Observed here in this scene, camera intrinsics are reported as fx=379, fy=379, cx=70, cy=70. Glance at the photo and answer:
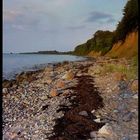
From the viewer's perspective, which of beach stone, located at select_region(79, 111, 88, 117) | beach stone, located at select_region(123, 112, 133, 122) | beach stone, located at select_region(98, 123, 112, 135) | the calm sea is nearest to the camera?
beach stone, located at select_region(98, 123, 112, 135)

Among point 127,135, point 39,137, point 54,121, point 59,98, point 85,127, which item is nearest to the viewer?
point 127,135

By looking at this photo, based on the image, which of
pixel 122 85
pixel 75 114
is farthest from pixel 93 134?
pixel 122 85

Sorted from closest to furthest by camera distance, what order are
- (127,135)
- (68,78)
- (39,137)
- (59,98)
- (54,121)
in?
(127,135)
(39,137)
(54,121)
(59,98)
(68,78)

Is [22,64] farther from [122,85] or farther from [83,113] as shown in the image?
[83,113]

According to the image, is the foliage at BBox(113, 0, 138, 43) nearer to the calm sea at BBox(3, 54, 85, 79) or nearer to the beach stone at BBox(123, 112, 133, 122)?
the calm sea at BBox(3, 54, 85, 79)

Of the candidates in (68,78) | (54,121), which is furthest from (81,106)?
(68,78)

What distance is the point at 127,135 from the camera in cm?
623

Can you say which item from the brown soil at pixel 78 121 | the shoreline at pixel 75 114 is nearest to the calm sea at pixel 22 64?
the shoreline at pixel 75 114

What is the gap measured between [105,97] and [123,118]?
285cm

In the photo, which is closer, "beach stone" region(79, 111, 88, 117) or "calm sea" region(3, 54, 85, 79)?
"beach stone" region(79, 111, 88, 117)

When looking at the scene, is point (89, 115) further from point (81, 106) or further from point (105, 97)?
point (105, 97)

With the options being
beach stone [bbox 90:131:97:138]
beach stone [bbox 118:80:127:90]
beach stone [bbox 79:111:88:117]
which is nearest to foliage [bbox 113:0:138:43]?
beach stone [bbox 118:80:127:90]

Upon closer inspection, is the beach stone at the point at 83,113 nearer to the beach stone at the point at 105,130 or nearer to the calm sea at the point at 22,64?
the beach stone at the point at 105,130

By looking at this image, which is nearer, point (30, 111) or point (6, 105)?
point (30, 111)
